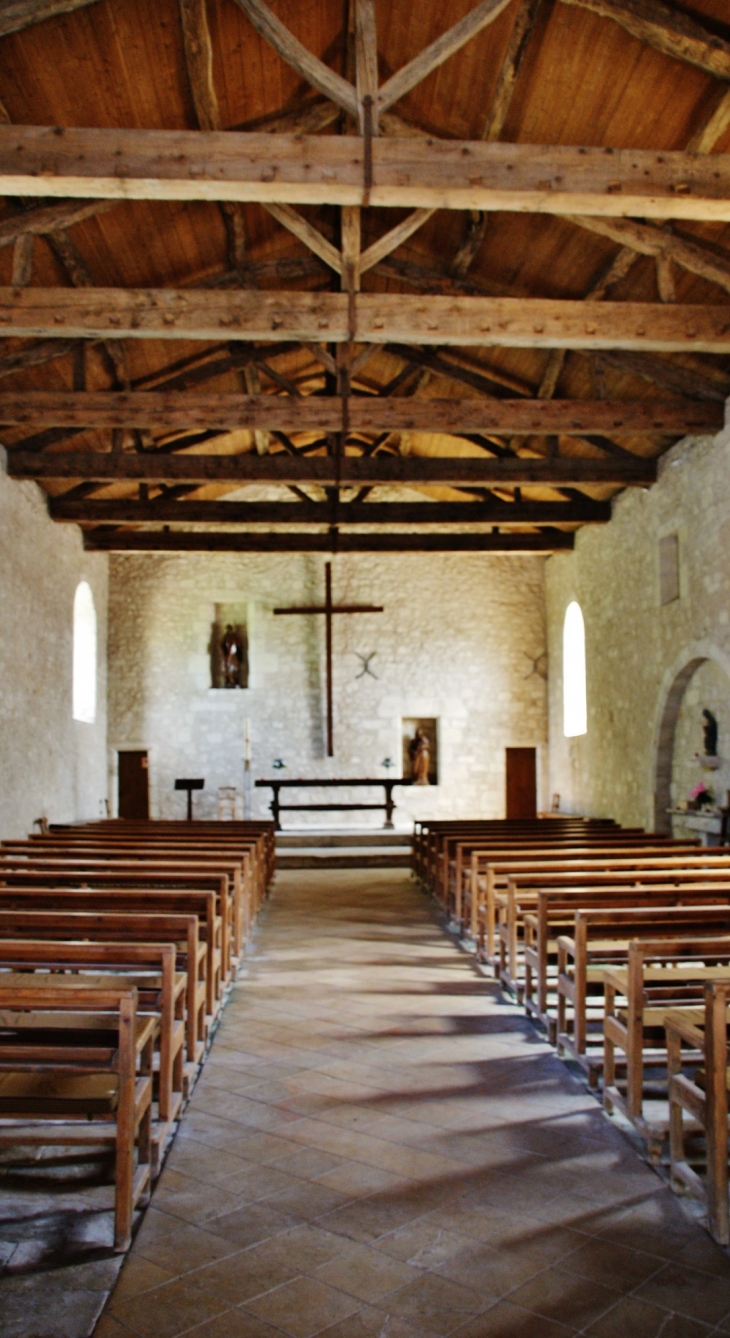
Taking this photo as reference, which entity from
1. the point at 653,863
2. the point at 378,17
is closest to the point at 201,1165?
the point at 653,863

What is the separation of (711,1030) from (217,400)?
7.62 m

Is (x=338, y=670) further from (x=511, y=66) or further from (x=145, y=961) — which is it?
(x=145, y=961)

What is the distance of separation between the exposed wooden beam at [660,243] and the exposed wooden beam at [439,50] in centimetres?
197

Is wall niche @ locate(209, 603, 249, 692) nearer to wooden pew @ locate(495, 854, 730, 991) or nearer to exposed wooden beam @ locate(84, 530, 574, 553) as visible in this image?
exposed wooden beam @ locate(84, 530, 574, 553)

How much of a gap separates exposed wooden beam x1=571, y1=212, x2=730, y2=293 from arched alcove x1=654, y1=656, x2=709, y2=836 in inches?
177

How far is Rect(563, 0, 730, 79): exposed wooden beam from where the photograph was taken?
6.18 m

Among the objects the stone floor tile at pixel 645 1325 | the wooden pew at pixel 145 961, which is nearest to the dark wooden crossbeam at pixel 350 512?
the wooden pew at pixel 145 961

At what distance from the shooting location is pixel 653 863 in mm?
6719

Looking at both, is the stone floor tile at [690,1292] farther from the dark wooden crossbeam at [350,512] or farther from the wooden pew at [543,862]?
the dark wooden crossbeam at [350,512]

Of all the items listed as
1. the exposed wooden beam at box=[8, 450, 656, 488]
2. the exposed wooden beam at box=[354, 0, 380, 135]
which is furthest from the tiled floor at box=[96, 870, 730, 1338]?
the exposed wooden beam at box=[8, 450, 656, 488]

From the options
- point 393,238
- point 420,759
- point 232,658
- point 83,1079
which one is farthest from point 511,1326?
point 232,658

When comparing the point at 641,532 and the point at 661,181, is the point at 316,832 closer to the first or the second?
the point at 641,532

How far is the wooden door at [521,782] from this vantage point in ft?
55.6

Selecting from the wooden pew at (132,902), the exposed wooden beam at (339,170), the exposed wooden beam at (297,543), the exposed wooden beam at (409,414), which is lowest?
the wooden pew at (132,902)
